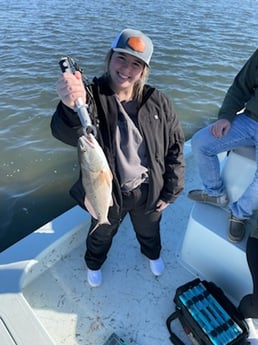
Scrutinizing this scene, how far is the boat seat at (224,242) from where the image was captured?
8.06 ft

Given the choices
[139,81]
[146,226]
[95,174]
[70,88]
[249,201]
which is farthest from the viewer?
[146,226]

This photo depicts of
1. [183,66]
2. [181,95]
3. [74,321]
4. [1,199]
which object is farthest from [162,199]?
[183,66]

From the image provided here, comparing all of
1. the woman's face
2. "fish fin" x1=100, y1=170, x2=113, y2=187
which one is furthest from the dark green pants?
the woman's face

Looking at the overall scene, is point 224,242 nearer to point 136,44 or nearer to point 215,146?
point 215,146

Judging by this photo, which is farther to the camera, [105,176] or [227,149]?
[227,149]

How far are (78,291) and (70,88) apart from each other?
5.56ft

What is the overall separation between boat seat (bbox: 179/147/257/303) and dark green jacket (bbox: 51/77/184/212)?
1.54 feet

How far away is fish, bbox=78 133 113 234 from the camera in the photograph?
1.49m

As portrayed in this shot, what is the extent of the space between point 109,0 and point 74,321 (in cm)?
1193

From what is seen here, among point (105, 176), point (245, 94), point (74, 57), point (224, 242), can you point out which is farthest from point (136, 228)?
point (74, 57)

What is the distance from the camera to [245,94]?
257 cm

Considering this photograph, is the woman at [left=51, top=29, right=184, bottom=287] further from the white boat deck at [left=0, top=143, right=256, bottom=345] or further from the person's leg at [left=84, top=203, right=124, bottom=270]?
the white boat deck at [left=0, top=143, right=256, bottom=345]

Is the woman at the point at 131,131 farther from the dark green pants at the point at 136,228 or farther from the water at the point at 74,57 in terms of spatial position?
the water at the point at 74,57

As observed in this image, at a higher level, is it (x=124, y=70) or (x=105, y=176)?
(x=124, y=70)
